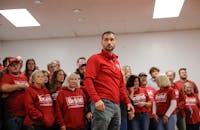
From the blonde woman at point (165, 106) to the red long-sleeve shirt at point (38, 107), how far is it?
1.73 meters

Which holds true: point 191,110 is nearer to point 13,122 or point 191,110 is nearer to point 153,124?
point 153,124

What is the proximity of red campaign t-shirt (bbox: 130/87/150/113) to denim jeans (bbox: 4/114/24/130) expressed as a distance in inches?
66.4

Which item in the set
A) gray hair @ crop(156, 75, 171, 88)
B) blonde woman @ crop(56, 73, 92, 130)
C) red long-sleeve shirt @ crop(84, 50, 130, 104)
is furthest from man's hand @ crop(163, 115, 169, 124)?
red long-sleeve shirt @ crop(84, 50, 130, 104)

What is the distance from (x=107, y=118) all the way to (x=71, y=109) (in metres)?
1.08

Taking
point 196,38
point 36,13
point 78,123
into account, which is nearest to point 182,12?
point 196,38

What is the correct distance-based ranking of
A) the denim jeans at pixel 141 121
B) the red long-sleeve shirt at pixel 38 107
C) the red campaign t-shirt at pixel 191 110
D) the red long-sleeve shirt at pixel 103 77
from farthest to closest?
the red campaign t-shirt at pixel 191 110 → the denim jeans at pixel 141 121 → the red long-sleeve shirt at pixel 38 107 → the red long-sleeve shirt at pixel 103 77

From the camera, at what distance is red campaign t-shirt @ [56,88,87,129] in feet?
10.9

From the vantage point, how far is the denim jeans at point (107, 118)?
2.35m

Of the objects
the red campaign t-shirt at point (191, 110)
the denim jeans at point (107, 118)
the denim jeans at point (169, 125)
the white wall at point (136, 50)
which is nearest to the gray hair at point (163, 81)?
the denim jeans at point (169, 125)

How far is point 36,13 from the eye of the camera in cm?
570

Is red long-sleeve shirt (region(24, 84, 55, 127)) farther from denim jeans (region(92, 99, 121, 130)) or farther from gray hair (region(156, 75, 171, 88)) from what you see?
gray hair (region(156, 75, 171, 88))

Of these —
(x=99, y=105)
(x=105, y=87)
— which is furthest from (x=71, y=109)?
(x=99, y=105)

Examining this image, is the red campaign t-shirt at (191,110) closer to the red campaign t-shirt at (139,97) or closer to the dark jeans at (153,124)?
the dark jeans at (153,124)

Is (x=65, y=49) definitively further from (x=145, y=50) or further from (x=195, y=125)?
(x=195, y=125)
